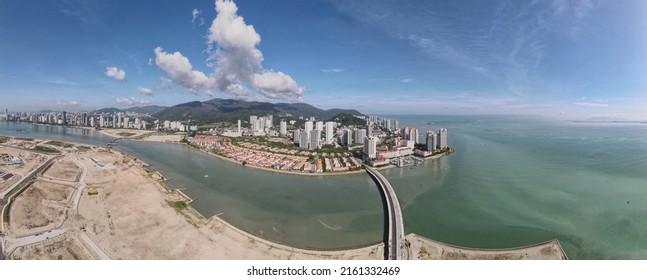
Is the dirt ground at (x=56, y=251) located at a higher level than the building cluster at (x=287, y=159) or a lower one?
lower

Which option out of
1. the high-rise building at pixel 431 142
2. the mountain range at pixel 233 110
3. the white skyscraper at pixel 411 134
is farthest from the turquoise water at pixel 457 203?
the mountain range at pixel 233 110

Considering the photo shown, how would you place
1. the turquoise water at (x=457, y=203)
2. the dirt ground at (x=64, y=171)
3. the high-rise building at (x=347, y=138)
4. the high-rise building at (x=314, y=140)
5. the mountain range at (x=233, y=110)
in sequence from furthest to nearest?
the mountain range at (x=233, y=110)
the high-rise building at (x=347, y=138)
the high-rise building at (x=314, y=140)
the dirt ground at (x=64, y=171)
the turquoise water at (x=457, y=203)

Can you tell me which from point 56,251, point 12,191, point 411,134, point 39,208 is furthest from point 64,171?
point 411,134

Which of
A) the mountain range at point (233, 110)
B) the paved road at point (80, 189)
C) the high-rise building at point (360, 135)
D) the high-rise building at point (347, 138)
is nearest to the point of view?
the paved road at point (80, 189)

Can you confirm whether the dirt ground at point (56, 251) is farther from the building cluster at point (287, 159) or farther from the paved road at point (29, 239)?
the building cluster at point (287, 159)

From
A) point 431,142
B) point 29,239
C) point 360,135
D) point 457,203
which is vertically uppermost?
point 360,135

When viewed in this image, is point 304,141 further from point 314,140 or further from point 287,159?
point 287,159

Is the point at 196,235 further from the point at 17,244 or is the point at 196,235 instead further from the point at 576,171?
the point at 576,171
